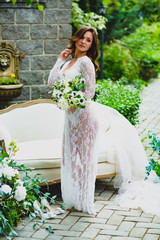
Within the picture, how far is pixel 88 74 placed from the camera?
420cm

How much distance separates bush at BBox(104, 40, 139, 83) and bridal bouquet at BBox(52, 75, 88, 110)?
8.03 metres

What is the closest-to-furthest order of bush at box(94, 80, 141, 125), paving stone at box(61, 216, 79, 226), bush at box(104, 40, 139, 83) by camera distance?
paving stone at box(61, 216, 79, 226) < bush at box(94, 80, 141, 125) < bush at box(104, 40, 139, 83)

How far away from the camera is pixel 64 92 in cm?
411

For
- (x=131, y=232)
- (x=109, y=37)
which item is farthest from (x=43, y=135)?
(x=109, y=37)

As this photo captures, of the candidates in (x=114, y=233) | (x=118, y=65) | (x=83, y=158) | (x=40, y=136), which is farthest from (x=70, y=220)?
(x=118, y=65)

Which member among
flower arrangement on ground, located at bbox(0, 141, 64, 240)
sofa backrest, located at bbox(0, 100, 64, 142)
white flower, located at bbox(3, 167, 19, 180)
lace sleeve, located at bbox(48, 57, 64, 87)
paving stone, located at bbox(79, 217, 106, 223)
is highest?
lace sleeve, located at bbox(48, 57, 64, 87)

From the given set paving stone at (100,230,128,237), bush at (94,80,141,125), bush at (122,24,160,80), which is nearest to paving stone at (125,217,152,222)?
paving stone at (100,230,128,237)

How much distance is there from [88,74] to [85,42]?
0.35m

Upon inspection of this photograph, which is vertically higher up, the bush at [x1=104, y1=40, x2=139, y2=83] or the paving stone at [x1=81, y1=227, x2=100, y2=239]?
the bush at [x1=104, y1=40, x2=139, y2=83]

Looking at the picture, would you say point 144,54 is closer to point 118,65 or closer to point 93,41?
point 118,65

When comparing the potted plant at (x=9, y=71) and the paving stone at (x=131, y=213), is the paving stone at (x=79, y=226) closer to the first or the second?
the paving stone at (x=131, y=213)

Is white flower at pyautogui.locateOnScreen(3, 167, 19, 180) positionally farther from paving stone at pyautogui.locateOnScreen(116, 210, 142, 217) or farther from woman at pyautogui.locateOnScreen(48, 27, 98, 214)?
paving stone at pyautogui.locateOnScreen(116, 210, 142, 217)

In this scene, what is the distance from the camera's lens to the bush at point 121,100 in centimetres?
626

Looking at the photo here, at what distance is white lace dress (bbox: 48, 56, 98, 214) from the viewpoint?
170 inches
